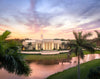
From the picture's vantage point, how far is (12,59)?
5035 millimetres

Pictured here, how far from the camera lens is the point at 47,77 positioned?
1414 centimetres

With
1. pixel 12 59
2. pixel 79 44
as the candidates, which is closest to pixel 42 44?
pixel 79 44

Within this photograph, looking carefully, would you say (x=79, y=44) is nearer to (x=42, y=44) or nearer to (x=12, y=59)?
(x=12, y=59)

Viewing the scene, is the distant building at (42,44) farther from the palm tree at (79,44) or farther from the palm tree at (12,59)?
the palm tree at (12,59)

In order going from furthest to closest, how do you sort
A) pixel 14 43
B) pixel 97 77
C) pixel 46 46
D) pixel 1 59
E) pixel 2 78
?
pixel 46 46
pixel 2 78
pixel 97 77
pixel 14 43
pixel 1 59

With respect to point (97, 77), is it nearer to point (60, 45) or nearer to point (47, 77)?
point (47, 77)

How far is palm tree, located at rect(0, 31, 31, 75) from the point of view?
5.04m

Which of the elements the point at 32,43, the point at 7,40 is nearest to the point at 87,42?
the point at 7,40

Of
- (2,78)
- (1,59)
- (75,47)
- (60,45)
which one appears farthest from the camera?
(60,45)

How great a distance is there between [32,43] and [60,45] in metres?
17.9

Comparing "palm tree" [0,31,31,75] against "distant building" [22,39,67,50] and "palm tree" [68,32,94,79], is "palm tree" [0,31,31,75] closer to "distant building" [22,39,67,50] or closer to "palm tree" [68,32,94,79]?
"palm tree" [68,32,94,79]

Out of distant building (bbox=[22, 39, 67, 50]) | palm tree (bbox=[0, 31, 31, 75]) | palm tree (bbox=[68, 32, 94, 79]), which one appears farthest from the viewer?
distant building (bbox=[22, 39, 67, 50])

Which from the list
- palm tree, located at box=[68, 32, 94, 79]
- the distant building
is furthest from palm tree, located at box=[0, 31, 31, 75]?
the distant building

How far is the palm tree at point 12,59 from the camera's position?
5037 millimetres
